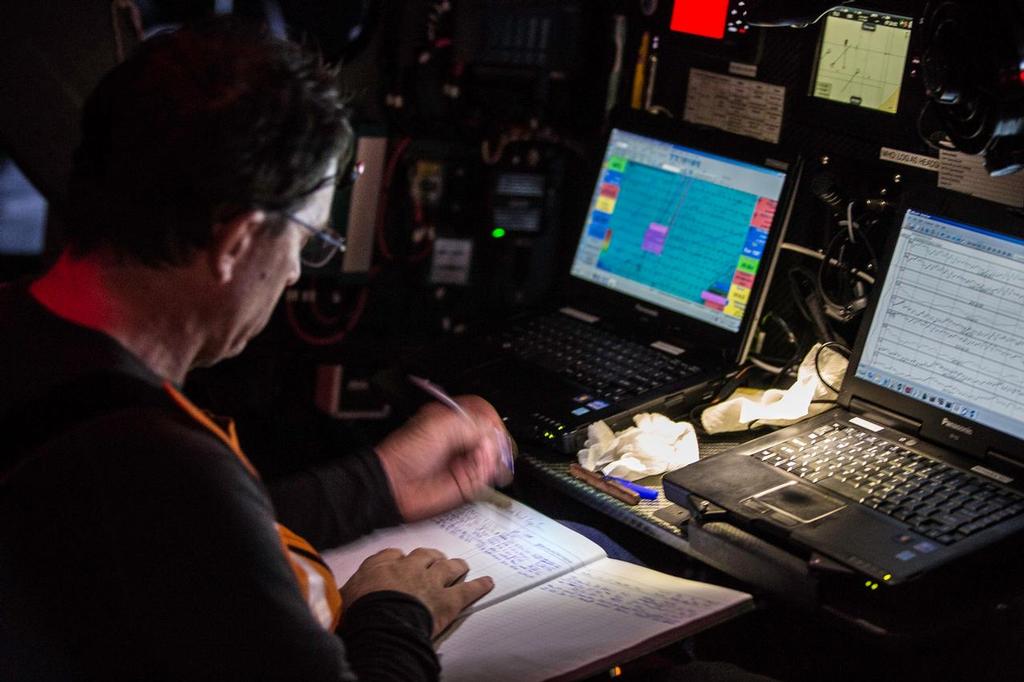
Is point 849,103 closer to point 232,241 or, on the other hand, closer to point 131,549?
point 232,241

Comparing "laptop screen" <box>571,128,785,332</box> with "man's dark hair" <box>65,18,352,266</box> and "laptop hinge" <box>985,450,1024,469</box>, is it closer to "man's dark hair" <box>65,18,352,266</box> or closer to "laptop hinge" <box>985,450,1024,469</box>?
"laptop hinge" <box>985,450,1024,469</box>

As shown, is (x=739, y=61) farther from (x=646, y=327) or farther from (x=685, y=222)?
(x=646, y=327)

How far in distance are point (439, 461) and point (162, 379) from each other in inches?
20.2

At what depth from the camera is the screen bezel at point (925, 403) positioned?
→ 144cm

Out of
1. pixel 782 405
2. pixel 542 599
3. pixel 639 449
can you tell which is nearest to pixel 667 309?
pixel 782 405

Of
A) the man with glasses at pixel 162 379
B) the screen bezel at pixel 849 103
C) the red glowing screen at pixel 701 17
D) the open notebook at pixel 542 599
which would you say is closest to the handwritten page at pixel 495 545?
the open notebook at pixel 542 599

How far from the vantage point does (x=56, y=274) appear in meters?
1.02

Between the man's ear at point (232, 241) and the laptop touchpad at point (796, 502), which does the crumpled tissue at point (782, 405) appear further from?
the man's ear at point (232, 241)

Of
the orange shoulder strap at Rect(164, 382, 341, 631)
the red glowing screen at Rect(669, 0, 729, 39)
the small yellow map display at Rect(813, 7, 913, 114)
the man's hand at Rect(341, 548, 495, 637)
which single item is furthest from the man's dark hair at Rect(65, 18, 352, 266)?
the red glowing screen at Rect(669, 0, 729, 39)

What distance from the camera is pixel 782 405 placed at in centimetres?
166

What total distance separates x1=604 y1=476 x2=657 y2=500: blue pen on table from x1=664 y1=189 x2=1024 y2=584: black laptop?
66mm

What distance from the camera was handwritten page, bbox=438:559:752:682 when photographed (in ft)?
3.79

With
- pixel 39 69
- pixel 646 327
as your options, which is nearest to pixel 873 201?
pixel 646 327

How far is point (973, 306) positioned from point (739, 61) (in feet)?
2.17
